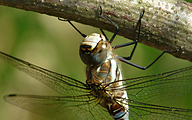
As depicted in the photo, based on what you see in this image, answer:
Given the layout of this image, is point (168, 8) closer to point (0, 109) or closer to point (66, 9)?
point (66, 9)

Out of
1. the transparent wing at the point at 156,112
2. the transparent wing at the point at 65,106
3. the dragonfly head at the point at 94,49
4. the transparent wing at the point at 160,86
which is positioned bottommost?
the transparent wing at the point at 65,106

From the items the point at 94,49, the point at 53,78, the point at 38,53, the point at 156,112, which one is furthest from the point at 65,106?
the point at 38,53

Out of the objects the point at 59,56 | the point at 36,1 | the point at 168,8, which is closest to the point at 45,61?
the point at 59,56

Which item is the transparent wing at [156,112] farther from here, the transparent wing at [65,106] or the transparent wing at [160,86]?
the transparent wing at [65,106]

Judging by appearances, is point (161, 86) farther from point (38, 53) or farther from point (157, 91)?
point (38, 53)

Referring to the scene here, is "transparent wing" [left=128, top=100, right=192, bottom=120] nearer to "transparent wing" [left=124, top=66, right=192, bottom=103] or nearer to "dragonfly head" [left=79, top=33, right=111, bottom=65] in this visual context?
"transparent wing" [left=124, top=66, right=192, bottom=103]

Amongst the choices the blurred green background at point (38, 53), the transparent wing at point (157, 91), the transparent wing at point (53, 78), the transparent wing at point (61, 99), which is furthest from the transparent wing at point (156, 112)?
the blurred green background at point (38, 53)

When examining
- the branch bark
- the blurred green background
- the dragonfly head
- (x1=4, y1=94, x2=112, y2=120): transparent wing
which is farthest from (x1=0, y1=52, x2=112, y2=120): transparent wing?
the blurred green background
